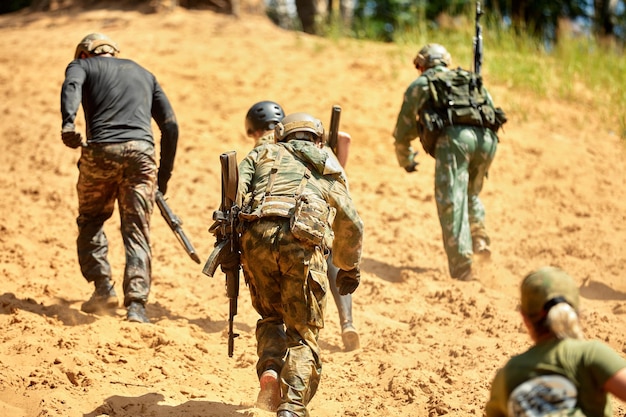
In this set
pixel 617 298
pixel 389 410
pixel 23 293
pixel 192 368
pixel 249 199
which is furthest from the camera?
pixel 617 298

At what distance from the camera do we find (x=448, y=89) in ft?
24.7

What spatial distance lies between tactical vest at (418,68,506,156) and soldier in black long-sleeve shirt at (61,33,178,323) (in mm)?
2195

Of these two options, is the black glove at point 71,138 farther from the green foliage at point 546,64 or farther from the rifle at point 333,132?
the green foliage at point 546,64

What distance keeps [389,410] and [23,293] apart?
3.16 metres

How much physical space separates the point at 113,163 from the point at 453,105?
2.86m

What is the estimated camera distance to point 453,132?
760cm

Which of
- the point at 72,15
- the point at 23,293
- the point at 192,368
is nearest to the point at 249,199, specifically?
the point at 192,368

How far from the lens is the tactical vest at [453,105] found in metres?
7.54

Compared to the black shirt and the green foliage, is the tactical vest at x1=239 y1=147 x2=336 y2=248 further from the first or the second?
the green foliage

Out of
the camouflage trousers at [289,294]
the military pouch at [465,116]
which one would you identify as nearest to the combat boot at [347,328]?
the camouflage trousers at [289,294]

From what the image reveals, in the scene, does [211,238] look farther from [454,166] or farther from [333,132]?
[333,132]

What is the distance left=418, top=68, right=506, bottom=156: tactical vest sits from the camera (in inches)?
297

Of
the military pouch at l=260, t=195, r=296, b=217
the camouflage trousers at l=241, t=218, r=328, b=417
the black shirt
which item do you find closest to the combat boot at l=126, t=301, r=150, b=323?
the black shirt

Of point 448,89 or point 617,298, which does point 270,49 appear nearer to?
point 448,89
